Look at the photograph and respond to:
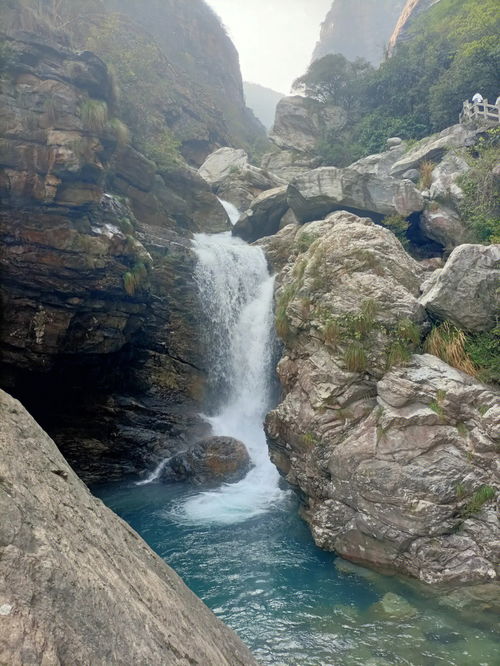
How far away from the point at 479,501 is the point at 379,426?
2275 millimetres

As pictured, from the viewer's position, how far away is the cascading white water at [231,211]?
2842 cm

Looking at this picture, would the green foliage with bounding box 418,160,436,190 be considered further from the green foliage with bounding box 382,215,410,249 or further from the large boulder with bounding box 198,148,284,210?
the large boulder with bounding box 198,148,284,210

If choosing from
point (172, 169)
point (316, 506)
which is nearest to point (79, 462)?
point (316, 506)

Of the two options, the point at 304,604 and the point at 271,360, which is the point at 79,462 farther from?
the point at 304,604

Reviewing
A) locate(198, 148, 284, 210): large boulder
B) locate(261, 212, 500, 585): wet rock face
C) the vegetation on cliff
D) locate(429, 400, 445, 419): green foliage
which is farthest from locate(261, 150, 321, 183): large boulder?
locate(429, 400, 445, 419): green foliage

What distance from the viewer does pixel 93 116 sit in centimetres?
1548

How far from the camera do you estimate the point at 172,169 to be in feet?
83.5

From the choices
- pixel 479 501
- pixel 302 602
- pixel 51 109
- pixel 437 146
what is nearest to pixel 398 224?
pixel 437 146

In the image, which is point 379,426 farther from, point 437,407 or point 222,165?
point 222,165

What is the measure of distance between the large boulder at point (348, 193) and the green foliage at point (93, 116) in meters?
9.33

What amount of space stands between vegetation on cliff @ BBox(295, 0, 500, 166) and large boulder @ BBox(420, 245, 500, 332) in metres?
18.6

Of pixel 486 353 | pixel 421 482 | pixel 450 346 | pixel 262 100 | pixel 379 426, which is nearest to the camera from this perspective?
pixel 421 482

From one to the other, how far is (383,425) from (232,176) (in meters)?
25.2

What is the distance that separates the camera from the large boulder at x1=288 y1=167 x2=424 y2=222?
64.0 ft
